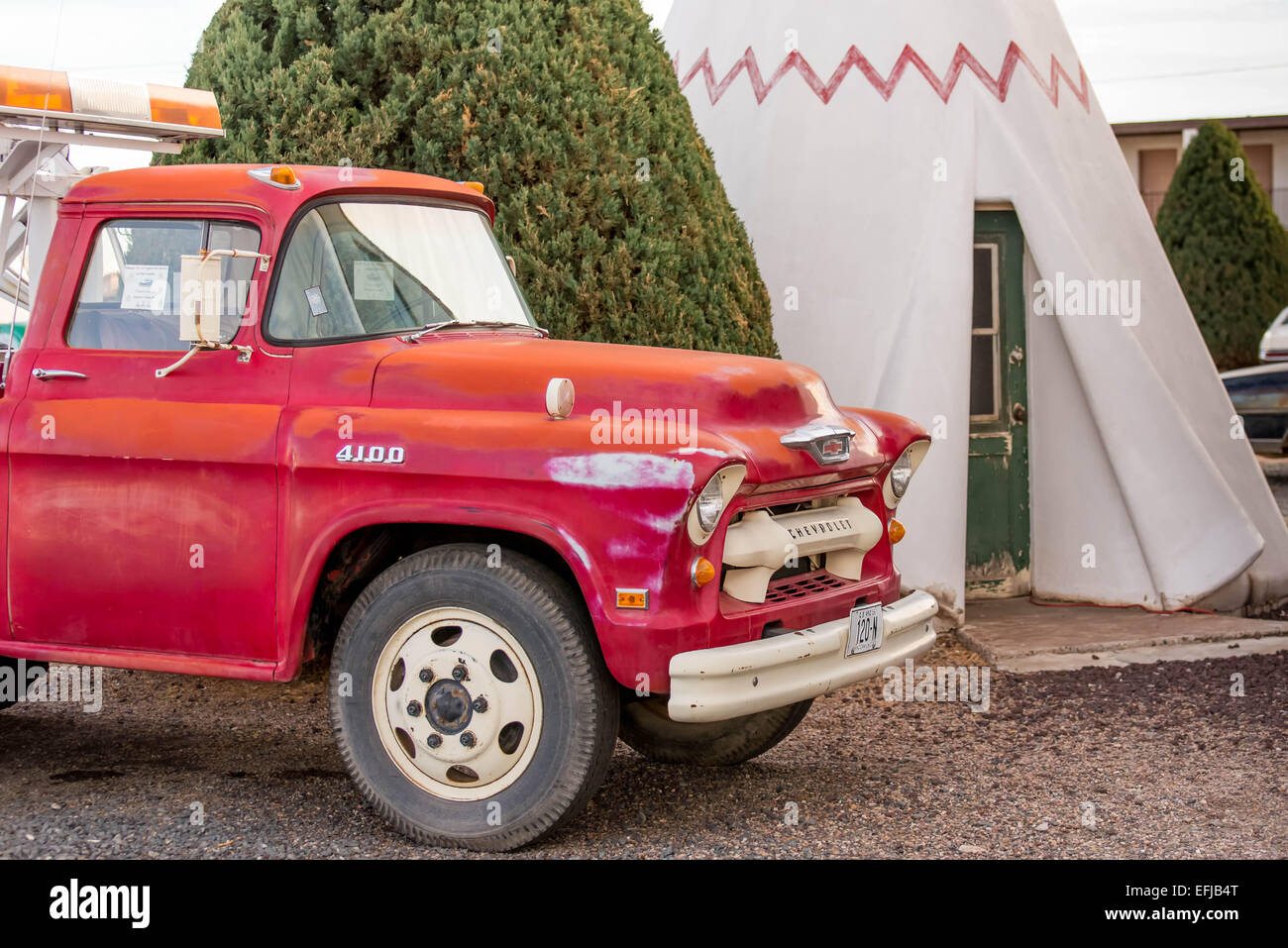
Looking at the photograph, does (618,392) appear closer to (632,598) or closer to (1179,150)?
(632,598)

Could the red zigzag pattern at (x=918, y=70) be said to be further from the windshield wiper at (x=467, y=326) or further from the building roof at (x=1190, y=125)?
the building roof at (x=1190, y=125)

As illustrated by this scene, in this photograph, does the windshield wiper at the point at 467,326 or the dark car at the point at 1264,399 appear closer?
the windshield wiper at the point at 467,326

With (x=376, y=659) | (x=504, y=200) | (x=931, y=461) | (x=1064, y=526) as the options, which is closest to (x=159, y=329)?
(x=376, y=659)

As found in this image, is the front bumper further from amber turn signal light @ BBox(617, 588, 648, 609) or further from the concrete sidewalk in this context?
the concrete sidewalk

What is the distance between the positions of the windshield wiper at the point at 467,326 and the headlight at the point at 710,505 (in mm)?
1150

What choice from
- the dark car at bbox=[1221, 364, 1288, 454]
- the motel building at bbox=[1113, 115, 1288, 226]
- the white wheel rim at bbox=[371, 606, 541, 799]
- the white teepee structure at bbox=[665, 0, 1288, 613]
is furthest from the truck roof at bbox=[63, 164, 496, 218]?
the motel building at bbox=[1113, 115, 1288, 226]

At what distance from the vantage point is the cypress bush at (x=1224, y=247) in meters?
22.0

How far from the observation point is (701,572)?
4008mm

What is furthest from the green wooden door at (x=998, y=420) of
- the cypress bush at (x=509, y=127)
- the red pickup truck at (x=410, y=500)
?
the red pickup truck at (x=410, y=500)

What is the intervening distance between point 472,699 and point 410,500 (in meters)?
0.59

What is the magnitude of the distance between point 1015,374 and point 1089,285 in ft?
2.17

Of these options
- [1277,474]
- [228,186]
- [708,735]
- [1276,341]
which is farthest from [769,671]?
[1276,341]

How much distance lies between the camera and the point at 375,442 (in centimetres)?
422

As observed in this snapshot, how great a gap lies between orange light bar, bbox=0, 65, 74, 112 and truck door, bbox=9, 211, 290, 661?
2.01ft
